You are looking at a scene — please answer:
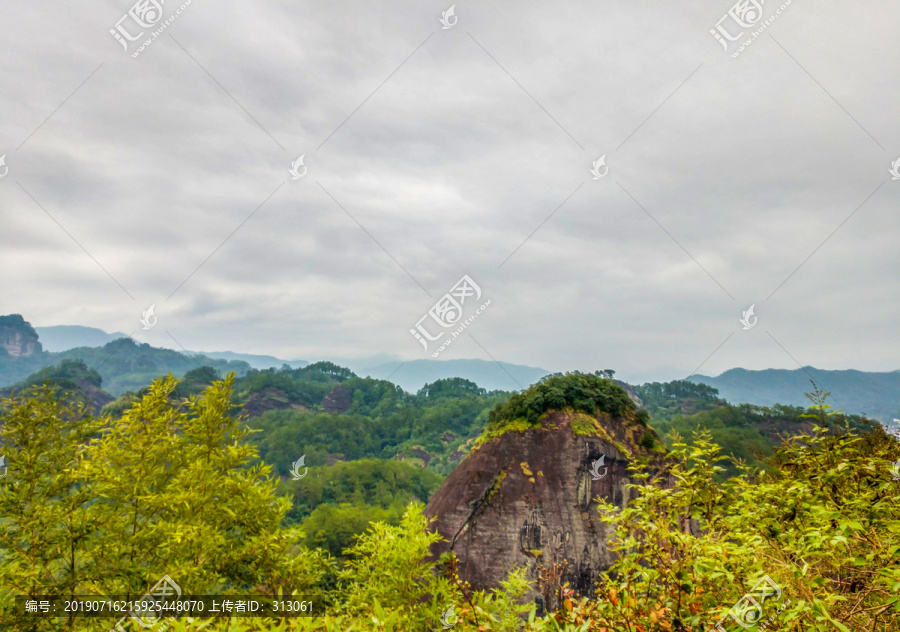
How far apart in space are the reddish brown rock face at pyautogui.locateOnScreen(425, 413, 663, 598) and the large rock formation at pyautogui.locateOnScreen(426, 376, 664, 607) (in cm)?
3

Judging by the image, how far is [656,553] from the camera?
3324 millimetres

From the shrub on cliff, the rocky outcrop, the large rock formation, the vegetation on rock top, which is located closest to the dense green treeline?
the large rock formation

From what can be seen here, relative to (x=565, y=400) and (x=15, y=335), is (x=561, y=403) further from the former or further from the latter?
(x=15, y=335)

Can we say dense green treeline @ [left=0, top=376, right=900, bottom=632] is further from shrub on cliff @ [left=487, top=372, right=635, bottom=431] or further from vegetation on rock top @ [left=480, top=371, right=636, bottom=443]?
shrub on cliff @ [left=487, top=372, right=635, bottom=431]

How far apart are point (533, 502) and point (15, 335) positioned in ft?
880

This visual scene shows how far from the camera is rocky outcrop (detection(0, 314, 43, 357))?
19000cm

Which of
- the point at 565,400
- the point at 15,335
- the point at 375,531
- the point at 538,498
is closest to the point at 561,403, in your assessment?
the point at 565,400

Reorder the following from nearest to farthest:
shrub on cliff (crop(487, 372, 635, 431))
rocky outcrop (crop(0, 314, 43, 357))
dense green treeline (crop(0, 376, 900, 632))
Result: dense green treeline (crop(0, 376, 900, 632)) → shrub on cliff (crop(487, 372, 635, 431)) → rocky outcrop (crop(0, 314, 43, 357))

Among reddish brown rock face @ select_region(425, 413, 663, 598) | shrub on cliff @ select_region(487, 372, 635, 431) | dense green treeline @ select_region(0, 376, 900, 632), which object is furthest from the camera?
shrub on cliff @ select_region(487, 372, 635, 431)

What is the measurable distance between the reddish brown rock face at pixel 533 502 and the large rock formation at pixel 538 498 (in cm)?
3

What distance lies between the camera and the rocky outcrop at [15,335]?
190000 millimetres

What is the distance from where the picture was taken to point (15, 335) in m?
194

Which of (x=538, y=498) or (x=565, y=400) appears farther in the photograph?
(x=565, y=400)

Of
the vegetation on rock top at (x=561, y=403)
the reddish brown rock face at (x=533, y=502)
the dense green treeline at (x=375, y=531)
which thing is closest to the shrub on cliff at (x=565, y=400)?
the vegetation on rock top at (x=561, y=403)
